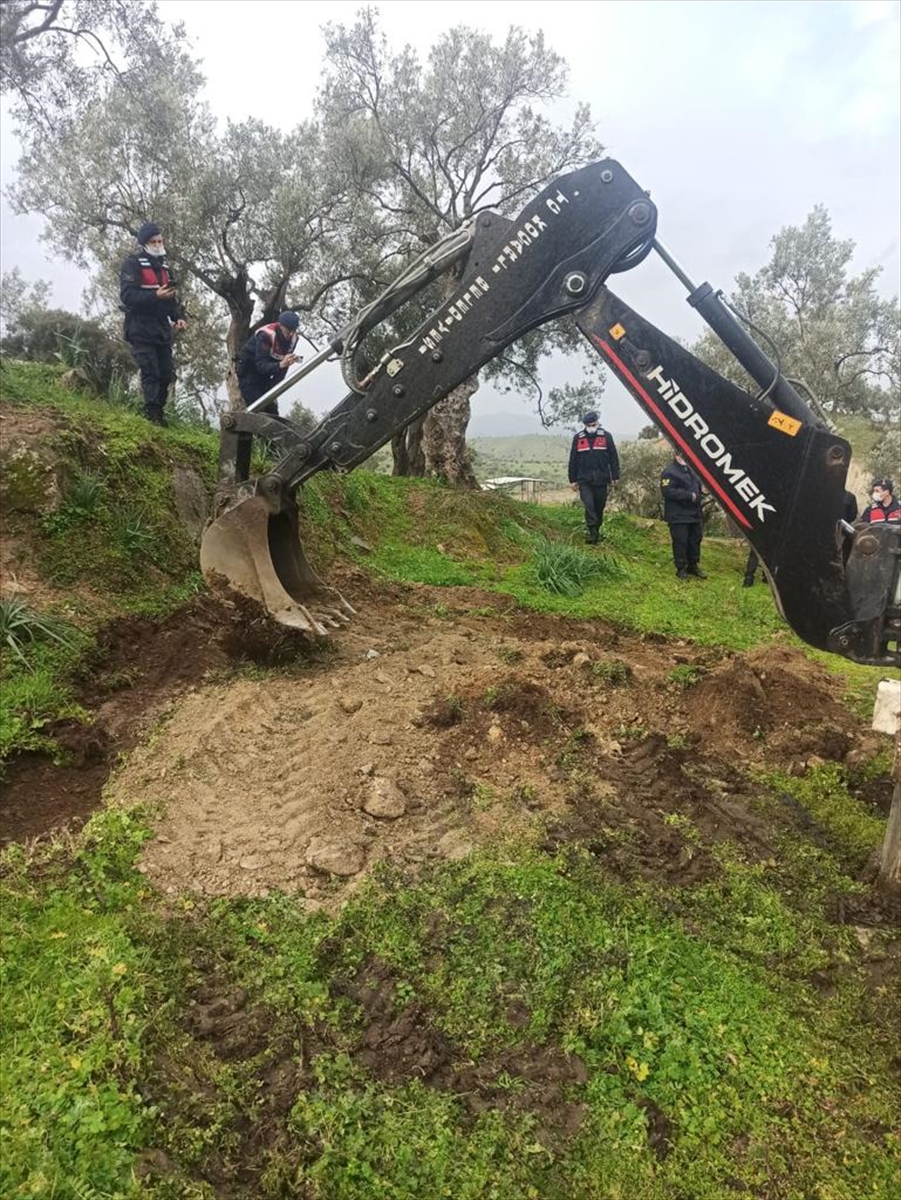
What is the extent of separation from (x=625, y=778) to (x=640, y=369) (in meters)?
2.13

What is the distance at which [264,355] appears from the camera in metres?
7.52

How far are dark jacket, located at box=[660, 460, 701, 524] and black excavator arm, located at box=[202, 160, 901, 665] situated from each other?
649 centimetres

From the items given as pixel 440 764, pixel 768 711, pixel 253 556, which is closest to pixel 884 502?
pixel 768 711

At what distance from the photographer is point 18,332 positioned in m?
20.4

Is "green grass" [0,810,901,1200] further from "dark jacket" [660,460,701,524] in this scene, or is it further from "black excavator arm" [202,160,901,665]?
"dark jacket" [660,460,701,524]

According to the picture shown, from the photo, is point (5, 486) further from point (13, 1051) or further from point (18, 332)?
point (18, 332)

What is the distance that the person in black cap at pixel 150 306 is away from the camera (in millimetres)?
7148

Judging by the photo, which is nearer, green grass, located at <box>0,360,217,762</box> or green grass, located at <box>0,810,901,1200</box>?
green grass, located at <box>0,810,901,1200</box>

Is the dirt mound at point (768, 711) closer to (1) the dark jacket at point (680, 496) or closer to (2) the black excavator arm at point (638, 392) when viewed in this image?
(2) the black excavator arm at point (638, 392)

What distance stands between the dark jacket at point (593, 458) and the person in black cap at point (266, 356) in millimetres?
4734

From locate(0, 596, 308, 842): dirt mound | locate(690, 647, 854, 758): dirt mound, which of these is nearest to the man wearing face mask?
locate(690, 647, 854, 758): dirt mound

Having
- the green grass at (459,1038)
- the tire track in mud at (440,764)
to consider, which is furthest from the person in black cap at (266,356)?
the green grass at (459,1038)

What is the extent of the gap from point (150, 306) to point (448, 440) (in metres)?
7.57

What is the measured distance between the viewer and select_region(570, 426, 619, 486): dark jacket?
1100 centimetres
